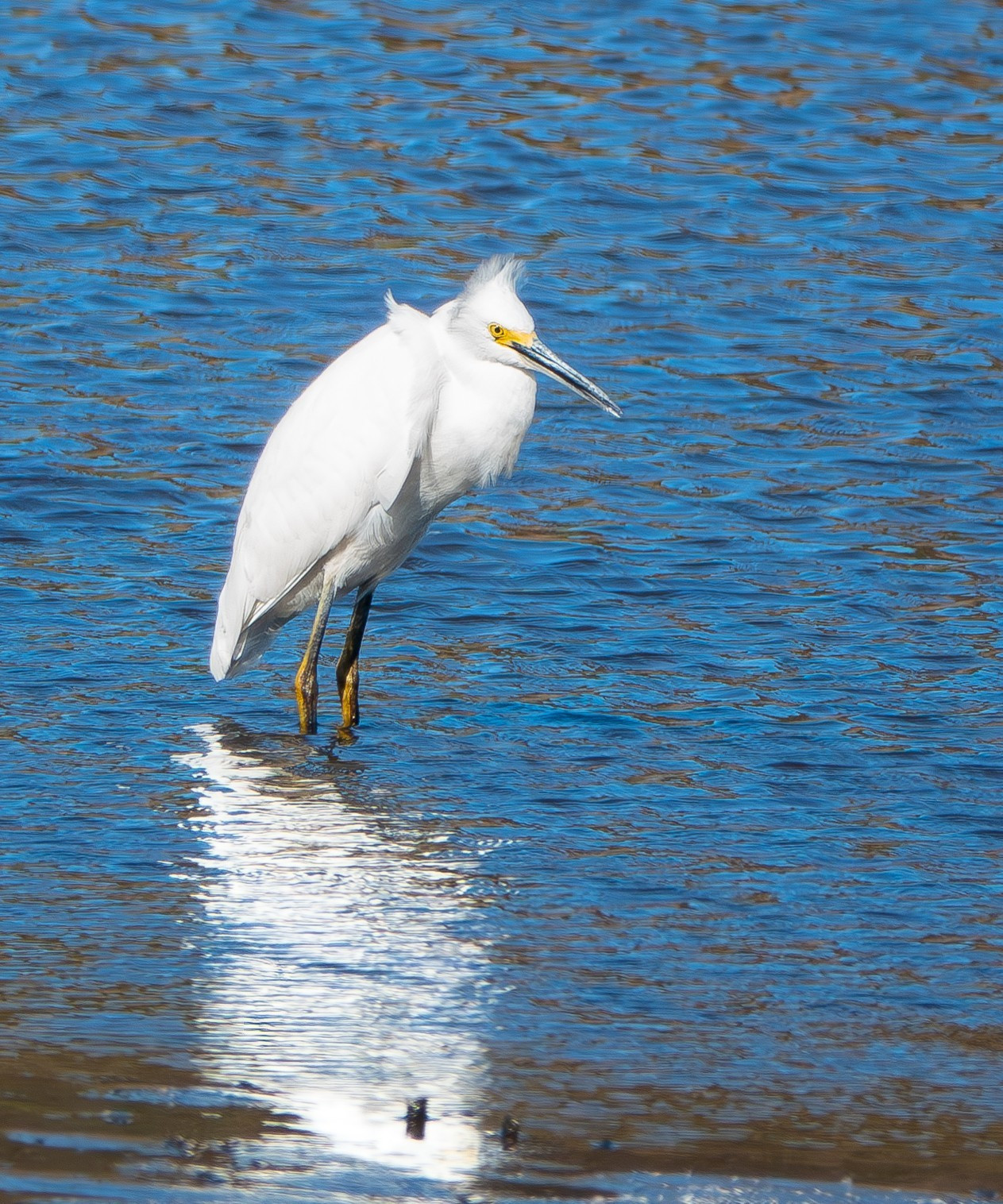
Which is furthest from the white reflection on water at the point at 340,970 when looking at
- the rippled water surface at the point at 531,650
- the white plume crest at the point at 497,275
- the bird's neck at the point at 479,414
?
the white plume crest at the point at 497,275

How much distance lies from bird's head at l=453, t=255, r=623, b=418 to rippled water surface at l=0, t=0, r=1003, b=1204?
1.01 metres

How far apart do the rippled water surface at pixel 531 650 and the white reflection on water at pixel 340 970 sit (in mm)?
16

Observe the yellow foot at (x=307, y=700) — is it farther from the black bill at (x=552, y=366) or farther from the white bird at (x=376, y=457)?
the black bill at (x=552, y=366)

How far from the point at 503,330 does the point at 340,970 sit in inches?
91.6

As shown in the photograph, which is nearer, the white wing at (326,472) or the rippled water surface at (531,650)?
the rippled water surface at (531,650)

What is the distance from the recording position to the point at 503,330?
20.1ft

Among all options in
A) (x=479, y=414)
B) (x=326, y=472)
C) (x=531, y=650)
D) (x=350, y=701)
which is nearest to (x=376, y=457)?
(x=326, y=472)

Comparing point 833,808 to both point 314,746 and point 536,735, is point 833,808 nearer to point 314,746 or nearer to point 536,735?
point 536,735

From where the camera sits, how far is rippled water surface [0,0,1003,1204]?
3963 mm

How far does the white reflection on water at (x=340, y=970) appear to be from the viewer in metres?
3.84

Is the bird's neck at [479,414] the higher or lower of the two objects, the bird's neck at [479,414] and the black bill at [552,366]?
the lower

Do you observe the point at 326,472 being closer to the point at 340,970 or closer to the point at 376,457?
the point at 376,457

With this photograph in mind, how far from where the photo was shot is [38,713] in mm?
6082

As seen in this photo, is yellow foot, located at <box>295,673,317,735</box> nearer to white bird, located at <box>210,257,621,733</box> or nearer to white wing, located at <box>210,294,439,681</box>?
white bird, located at <box>210,257,621,733</box>
